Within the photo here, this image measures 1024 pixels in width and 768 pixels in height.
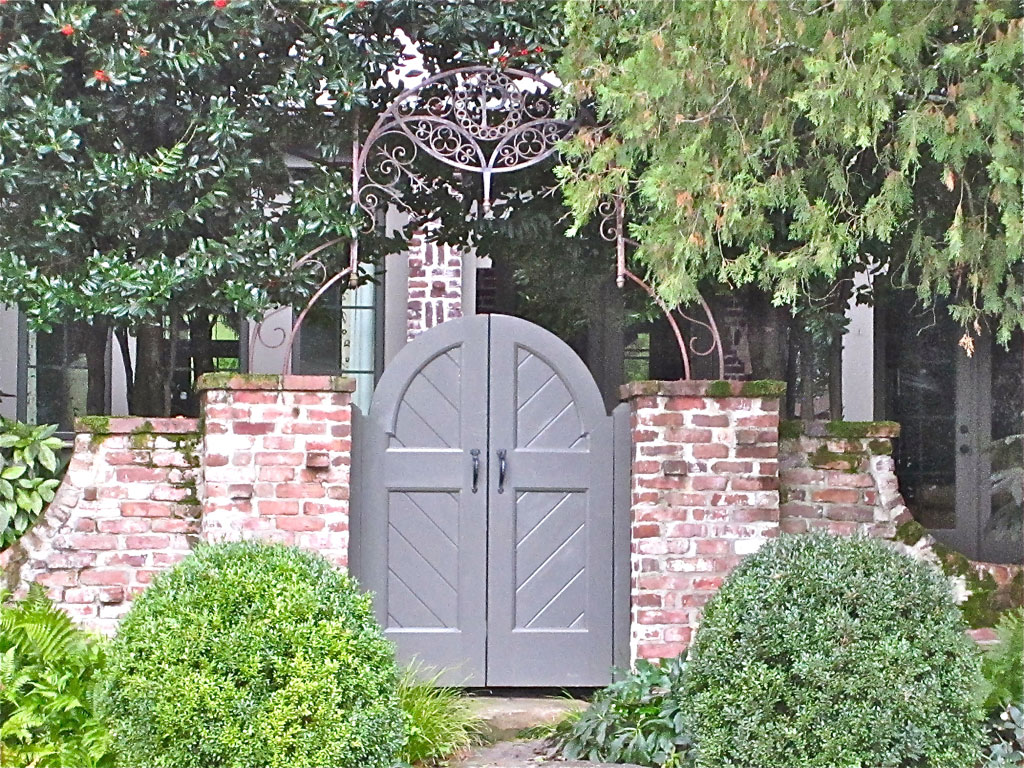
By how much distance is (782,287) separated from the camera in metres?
4.34

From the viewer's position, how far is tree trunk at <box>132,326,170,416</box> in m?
6.60

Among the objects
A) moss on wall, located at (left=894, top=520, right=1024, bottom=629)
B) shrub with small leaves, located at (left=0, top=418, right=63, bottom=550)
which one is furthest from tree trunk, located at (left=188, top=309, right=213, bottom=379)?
moss on wall, located at (left=894, top=520, right=1024, bottom=629)

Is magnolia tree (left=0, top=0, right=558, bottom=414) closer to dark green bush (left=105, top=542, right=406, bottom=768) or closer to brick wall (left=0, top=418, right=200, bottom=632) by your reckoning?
brick wall (left=0, top=418, right=200, bottom=632)

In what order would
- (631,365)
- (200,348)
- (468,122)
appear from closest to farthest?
(468,122) < (200,348) < (631,365)

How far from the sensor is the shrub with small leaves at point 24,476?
539 centimetres

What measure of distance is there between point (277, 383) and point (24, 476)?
141cm

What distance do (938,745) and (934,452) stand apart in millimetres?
5483

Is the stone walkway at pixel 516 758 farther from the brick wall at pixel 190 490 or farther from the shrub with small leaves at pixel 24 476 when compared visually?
the shrub with small leaves at pixel 24 476

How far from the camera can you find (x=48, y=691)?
4.56 metres

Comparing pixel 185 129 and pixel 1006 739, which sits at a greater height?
pixel 185 129

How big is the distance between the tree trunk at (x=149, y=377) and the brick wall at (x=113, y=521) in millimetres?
1248

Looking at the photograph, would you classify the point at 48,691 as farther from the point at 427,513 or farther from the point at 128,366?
the point at 128,366

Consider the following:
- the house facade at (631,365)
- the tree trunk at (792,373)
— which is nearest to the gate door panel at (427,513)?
the house facade at (631,365)

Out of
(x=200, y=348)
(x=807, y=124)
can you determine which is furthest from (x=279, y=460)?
(x=200, y=348)
